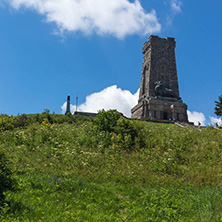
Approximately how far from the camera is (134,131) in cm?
1516

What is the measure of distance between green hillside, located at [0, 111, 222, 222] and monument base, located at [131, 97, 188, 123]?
22311 mm

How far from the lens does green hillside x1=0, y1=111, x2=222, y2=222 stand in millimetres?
6258

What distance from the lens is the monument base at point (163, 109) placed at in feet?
129

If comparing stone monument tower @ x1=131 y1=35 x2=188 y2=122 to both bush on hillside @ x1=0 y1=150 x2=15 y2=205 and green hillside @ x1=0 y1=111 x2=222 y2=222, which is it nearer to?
green hillside @ x1=0 y1=111 x2=222 y2=222

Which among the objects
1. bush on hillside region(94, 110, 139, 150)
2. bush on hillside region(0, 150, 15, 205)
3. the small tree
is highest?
the small tree

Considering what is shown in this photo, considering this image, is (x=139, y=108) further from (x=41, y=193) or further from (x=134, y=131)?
(x=41, y=193)

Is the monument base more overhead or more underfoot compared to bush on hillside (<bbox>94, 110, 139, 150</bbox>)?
more overhead

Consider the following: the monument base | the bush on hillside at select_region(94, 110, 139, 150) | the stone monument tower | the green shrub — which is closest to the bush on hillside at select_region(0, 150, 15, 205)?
the bush on hillside at select_region(94, 110, 139, 150)

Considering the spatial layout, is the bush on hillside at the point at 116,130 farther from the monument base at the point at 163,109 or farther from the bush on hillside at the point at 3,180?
the monument base at the point at 163,109

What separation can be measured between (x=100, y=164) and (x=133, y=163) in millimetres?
1459

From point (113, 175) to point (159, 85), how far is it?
34365mm

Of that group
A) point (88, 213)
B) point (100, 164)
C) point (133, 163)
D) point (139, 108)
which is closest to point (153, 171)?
point (133, 163)

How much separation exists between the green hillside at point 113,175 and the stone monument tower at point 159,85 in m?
22.8

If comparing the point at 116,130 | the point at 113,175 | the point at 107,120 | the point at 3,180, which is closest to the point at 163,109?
the point at 107,120
